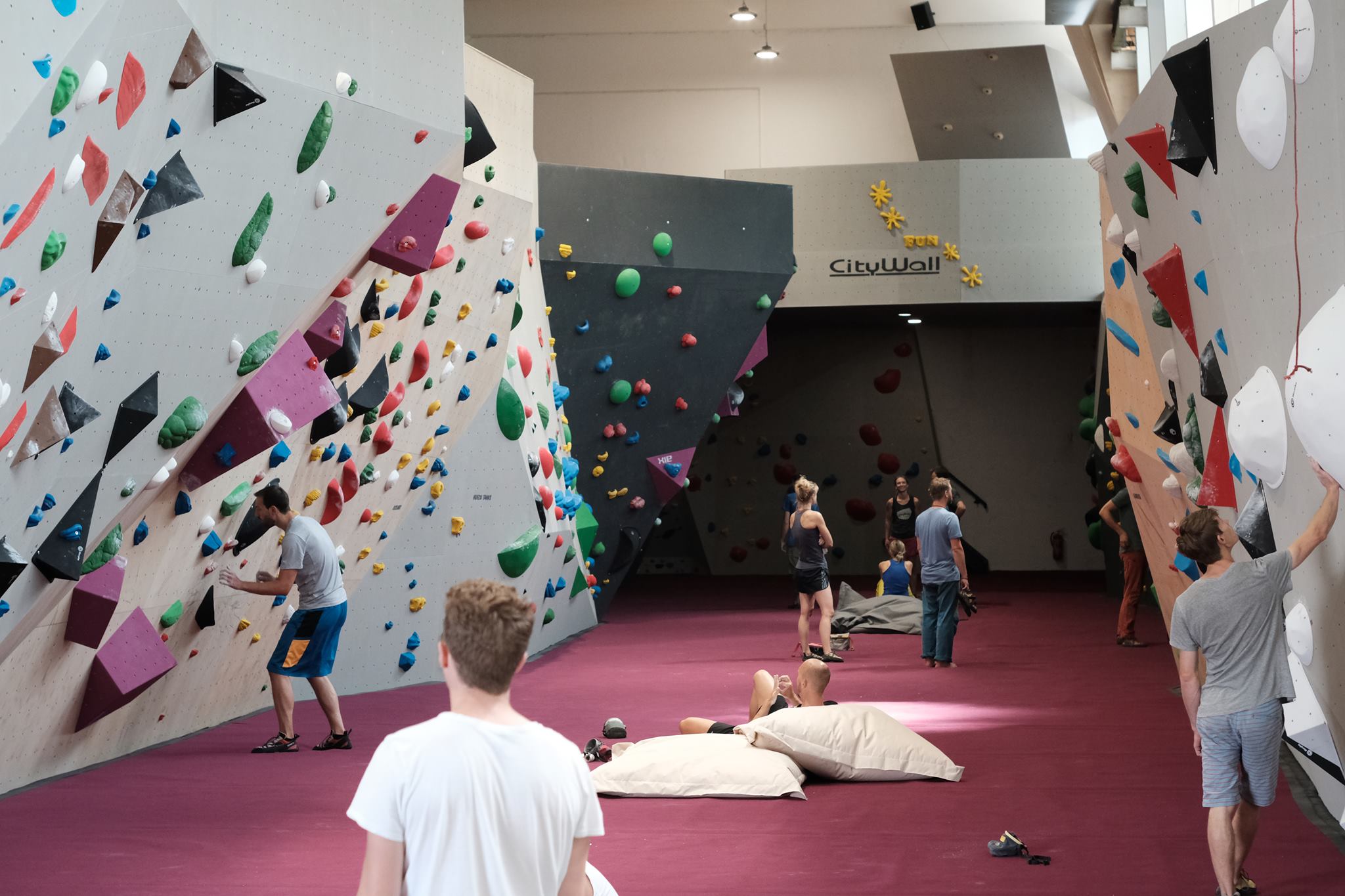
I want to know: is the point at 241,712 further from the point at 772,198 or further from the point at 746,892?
the point at 772,198

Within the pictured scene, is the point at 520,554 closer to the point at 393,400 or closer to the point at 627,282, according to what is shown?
the point at 393,400

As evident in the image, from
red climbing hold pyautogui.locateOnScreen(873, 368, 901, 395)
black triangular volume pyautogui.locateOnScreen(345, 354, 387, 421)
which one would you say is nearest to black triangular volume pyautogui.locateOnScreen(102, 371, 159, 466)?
black triangular volume pyautogui.locateOnScreen(345, 354, 387, 421)

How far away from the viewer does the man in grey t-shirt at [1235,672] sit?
3.93 meters

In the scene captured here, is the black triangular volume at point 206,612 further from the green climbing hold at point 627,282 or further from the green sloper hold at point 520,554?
the green climbing hold at point 627,282

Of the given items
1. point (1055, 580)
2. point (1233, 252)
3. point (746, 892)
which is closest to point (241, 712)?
point (746, 892)

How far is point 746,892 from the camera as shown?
431cm

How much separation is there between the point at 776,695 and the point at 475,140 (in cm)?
330

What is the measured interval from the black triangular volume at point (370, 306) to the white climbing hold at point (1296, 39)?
4.10 metres

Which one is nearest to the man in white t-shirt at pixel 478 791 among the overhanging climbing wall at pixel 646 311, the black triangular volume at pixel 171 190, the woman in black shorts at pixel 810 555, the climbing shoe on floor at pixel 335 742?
the black triangular volume at pixel 171 190

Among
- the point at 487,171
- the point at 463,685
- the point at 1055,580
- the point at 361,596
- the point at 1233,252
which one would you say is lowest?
the point at 1055,580

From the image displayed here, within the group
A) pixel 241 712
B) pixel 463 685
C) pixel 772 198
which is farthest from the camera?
pixel 772 198

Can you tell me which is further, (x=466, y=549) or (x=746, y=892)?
(x=466, y=549)

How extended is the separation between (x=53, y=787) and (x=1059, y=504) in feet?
47.0

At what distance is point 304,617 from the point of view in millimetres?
6500
